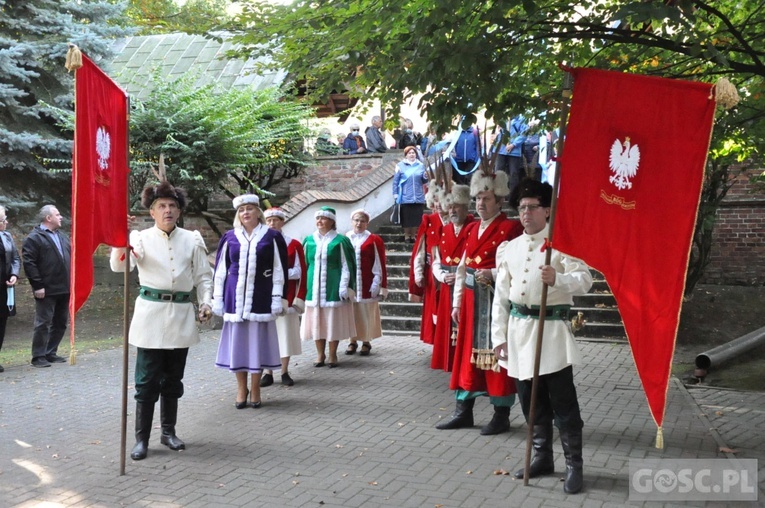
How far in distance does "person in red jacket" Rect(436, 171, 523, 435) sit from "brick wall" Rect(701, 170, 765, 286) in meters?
10.8

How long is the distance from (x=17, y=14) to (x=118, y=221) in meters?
10.4

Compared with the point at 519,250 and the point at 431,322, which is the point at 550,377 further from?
the point at 431,322

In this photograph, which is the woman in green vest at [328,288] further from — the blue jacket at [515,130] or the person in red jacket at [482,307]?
the person in red jacket at [482,307]

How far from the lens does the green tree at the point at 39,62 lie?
13891 mm

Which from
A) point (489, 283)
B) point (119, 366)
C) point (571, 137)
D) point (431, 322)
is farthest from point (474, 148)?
point (571, 137)

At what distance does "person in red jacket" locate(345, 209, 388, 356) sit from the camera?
1065 centimetres

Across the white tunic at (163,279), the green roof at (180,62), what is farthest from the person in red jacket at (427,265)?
the green roof at (180,62)

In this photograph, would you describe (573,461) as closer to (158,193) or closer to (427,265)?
(158,193)

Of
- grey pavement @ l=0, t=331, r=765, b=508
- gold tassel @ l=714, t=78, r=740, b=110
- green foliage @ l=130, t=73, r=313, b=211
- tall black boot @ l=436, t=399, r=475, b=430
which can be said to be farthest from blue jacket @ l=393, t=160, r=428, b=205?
gold tassel @ l=714, t=78, r=740, b=110

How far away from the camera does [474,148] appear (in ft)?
49.5

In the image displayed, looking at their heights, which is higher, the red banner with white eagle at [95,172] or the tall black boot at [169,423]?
the red banner with white eagle at [95,172]

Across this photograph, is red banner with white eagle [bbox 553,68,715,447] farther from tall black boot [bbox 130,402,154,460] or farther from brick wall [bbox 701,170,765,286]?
brick wall [bbox 701,170,765,286]

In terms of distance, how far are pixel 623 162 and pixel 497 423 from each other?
9.21 ft

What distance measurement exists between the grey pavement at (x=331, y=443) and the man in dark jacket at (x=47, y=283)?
69cm
